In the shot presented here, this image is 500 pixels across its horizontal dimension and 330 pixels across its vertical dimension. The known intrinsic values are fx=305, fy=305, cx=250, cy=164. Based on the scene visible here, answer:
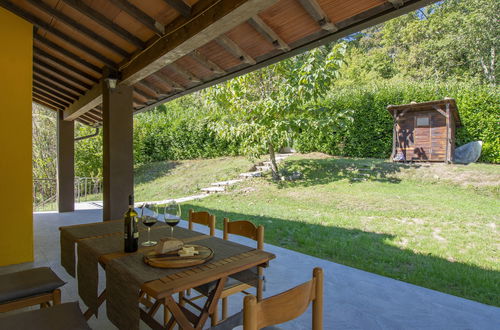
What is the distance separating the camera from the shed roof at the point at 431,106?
28.9ft

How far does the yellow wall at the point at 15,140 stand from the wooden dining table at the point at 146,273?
6.69 ft

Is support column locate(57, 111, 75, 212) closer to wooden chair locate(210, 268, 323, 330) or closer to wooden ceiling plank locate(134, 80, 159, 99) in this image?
wooden ceiling plank locate(134, 80, 159, 99)

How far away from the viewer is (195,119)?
44.7 ft

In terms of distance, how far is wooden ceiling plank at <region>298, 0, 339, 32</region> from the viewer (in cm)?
209

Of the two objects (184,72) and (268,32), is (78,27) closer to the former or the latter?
(184,72)

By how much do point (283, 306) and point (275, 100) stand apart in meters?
7.77

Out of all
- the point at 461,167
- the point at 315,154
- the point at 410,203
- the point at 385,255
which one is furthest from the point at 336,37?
the point at 315,154

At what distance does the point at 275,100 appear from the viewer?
8422mm

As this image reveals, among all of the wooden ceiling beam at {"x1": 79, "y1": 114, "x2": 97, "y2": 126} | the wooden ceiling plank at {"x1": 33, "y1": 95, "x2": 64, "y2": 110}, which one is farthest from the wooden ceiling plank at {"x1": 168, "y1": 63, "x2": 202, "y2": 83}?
the wooden ceiling beam at {"x1": 79, "y1": 114, "x2": 97, "y2": 126}

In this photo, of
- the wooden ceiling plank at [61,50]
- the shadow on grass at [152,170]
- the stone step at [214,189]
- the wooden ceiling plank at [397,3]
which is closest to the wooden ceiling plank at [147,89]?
the wooden ceiling plank at [61,50]

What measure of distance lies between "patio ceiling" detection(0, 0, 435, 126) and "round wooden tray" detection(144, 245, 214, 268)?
4.91 feet

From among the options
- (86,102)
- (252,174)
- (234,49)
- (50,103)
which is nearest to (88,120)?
(50,103)

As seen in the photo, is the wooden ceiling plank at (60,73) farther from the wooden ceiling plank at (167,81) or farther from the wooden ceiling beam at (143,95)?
the wooden ceiling plank at (167,81)

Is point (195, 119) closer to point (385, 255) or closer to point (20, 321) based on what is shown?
point (385, 255)
